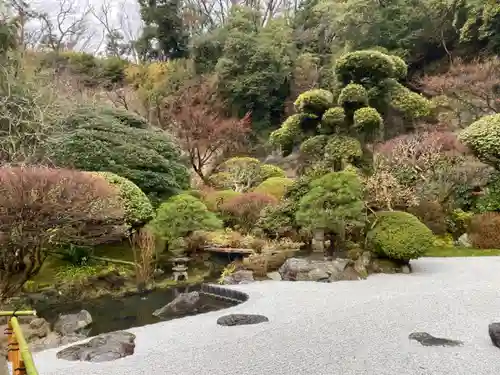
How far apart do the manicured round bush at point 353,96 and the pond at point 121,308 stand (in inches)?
321

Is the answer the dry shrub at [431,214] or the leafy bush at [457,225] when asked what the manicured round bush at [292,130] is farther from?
the leafy bush at [457,225]

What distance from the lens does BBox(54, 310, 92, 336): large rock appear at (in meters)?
6.53

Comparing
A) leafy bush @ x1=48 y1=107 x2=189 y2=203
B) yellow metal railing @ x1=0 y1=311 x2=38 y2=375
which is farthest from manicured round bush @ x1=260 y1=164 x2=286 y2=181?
yellow metal railing @ x1=0 y1=311 x2=38 y2=375

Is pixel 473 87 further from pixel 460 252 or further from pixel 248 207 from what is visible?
pixel 248 207

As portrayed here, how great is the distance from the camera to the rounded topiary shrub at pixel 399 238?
28.0 feet

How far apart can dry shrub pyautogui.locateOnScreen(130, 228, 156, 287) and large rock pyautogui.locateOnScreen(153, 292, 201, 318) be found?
200 centimetres

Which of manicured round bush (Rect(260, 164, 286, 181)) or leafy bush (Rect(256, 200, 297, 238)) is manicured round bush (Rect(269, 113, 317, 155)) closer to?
manicured round bush (Rect(260, 164, 286, 181))

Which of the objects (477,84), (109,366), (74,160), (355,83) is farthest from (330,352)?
(477,84)

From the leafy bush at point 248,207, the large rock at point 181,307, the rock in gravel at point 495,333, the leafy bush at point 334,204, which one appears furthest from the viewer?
the leafy bush at point 248,207

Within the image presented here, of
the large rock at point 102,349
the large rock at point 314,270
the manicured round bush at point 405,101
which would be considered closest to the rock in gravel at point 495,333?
the large rock at point 314,270

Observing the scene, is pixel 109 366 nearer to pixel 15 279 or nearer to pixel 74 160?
pixel 15 279

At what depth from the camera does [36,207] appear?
21.9ft

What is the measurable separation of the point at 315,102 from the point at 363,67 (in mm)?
2231

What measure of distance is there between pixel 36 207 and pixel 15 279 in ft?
6.60
